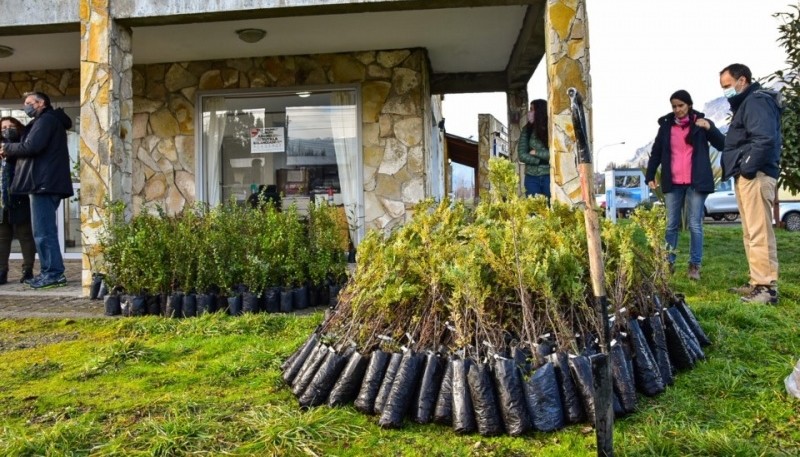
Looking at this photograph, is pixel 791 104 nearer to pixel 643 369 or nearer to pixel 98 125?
pixel 643 369

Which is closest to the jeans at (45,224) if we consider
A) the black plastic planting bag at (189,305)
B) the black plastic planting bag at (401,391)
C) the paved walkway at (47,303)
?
the paved walkway at (47,303)

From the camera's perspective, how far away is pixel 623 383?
7.72 ft

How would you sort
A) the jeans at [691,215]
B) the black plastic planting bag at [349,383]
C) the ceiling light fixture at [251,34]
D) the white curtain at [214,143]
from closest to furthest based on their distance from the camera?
the black plastic planting bag at [349,383] < the jeans at [691,215] < the ceiling light fixture at [251,34] < the white curtain at [214,143]

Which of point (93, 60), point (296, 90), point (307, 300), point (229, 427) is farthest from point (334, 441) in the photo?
point (296, 90)

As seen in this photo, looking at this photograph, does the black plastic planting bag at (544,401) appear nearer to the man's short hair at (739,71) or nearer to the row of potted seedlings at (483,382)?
the row of potted seedlings at (483,382)

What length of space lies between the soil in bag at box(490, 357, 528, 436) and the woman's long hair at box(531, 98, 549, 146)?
16.7ft

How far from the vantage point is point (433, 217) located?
3.07 metres

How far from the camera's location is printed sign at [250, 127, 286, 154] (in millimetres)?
8734

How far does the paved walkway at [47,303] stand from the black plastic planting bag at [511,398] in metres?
3.72

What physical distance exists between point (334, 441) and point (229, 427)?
0.44m

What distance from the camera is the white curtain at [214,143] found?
28.4 ft

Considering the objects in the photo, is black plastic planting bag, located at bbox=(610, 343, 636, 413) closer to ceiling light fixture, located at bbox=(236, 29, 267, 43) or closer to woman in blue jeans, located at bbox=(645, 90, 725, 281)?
woman in blue jeans, located at bbox=(645, 90, 725, 281)

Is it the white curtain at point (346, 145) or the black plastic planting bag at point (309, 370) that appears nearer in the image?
the black plastic planting bag at point (309, 370)

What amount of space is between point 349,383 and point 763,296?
3492mm
